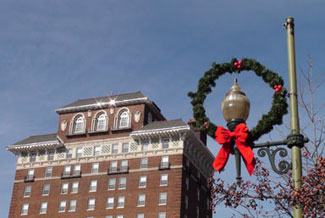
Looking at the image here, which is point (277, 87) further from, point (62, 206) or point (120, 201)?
point (62, 206)

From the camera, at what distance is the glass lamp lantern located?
9492mm

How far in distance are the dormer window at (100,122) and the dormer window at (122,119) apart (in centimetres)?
173

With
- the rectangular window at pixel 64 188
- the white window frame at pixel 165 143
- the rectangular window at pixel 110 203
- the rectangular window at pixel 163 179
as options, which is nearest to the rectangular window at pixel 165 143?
the white window frame at pixel 165 143

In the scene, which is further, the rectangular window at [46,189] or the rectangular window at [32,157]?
the rectangular window at [32,157]

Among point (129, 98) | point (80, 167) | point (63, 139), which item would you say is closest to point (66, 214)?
point (80, 167)

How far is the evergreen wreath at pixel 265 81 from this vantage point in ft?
33.6

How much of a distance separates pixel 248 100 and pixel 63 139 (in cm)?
7315

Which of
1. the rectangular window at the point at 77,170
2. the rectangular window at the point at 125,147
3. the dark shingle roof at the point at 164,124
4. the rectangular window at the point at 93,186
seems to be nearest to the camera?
the dark shingle roof at the point at 164,124

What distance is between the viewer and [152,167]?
7238cm

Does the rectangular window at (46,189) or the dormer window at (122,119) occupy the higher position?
the dormer window at (122,119)

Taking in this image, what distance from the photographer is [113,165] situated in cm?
7512

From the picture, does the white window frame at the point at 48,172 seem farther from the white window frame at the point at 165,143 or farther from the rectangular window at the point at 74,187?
the white window frame at the point at 165,143

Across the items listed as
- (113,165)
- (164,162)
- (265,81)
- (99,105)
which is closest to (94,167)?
(113,165)

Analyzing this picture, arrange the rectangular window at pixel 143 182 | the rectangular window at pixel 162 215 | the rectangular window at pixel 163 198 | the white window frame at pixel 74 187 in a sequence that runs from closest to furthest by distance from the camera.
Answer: the rectangular window at pixel 162 215 < the rectangular window at pixel 163 198 < the rectangular window at pixel 143 182 < the white window frame at pixel 74 187
